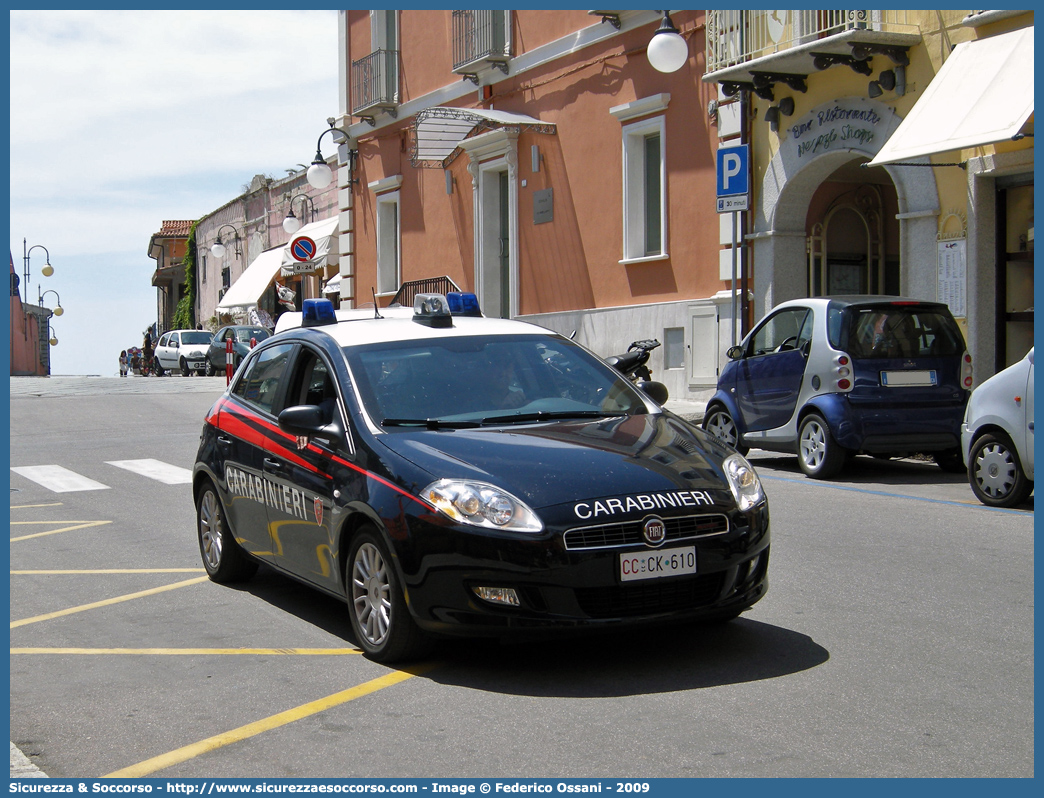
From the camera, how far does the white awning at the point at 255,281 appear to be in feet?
140

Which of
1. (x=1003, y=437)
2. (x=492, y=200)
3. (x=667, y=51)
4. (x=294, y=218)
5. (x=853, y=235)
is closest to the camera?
(x=1003, y=437)

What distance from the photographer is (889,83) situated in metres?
17.1

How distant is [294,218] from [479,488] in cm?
3499

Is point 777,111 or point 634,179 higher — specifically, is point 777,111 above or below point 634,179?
above

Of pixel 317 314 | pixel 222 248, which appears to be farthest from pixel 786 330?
pixel 222 248

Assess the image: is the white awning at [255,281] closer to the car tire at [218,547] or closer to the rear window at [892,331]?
the rear window at [892,331]

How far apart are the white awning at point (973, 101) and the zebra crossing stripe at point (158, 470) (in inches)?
338

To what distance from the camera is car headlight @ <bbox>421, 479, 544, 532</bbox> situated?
5.32m

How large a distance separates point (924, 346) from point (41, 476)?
934cm

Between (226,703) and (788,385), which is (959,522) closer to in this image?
(788,385)

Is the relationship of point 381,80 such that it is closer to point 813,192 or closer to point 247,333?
point 247,333

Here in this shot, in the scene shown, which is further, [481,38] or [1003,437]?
[481,38]

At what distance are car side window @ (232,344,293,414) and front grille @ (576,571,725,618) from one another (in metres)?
2.68

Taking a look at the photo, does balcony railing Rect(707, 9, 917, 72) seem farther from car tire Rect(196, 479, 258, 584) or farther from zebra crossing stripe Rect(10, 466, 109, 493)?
car tire Rect(196, 479, 258, 584)
